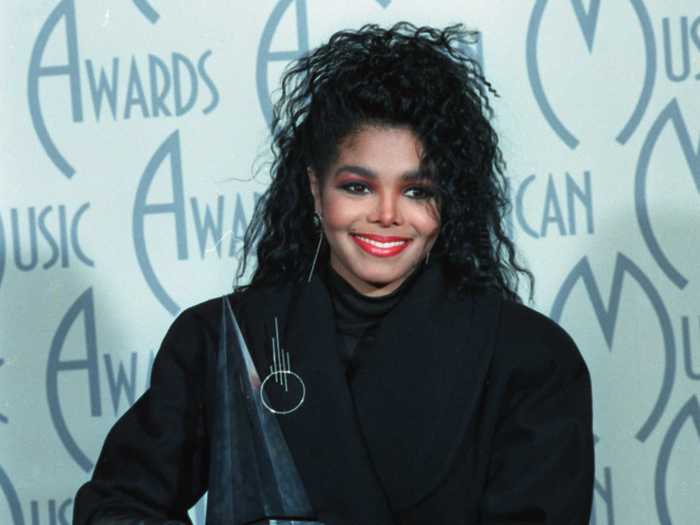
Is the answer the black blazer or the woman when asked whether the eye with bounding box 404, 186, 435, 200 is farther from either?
the black blazer

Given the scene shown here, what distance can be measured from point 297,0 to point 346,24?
3.5 inches

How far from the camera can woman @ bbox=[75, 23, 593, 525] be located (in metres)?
1.40

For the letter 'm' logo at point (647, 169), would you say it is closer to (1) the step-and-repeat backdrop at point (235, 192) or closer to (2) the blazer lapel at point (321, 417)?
(1) the step-and-repeat backdrop at point (235, 192)

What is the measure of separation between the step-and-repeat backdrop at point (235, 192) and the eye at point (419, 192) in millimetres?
469

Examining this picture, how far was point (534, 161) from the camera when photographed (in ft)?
6.24

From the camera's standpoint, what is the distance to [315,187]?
1.55 m

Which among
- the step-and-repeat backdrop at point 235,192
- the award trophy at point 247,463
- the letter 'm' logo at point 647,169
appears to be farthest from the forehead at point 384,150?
the letter 'm' logo at point 647,169

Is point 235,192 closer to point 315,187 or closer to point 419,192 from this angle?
point 315,187

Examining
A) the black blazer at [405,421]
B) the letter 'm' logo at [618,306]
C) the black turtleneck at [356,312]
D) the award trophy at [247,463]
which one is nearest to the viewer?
the award trophy at [247,463]

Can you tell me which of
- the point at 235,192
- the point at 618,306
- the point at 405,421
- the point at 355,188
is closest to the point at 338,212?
the point at 355,188

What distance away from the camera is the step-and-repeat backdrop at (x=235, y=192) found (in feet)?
6.23

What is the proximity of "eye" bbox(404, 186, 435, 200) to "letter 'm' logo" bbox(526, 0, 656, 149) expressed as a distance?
52 centimetres

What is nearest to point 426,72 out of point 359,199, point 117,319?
point 359,199

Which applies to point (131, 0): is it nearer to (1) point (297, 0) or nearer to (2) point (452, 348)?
(1) point (297, 0)
